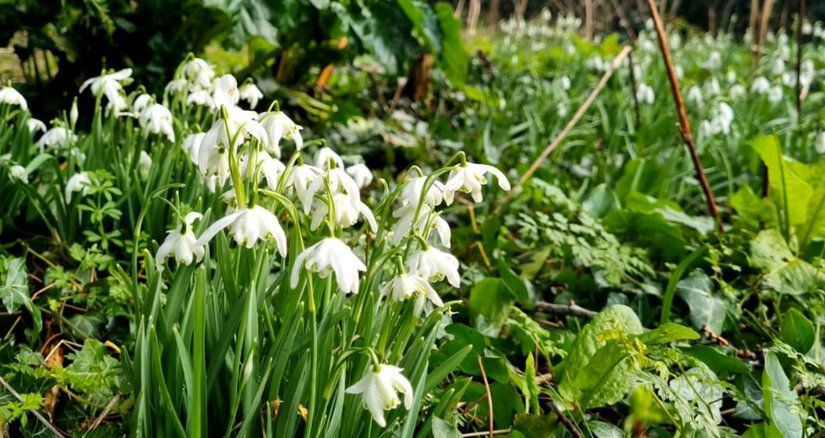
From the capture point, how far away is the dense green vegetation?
3.59ft

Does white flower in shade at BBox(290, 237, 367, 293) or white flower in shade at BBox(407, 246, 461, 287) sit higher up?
white flower in shade at BBox(290, 237, 367, 293)

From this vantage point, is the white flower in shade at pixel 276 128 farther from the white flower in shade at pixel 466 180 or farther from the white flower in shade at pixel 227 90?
the white flower in shade at pixel 466 180

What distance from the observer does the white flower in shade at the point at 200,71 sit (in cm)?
183

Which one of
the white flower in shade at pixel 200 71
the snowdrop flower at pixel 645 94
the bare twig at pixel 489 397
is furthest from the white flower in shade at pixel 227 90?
the snowdrop flower at pixel 645 94

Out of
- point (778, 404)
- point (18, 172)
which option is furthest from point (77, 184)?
point (778, 404)

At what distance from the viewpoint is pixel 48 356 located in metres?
1.50

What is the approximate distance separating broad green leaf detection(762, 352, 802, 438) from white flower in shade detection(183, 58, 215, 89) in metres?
1.45

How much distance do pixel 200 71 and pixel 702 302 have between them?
1.49 metres

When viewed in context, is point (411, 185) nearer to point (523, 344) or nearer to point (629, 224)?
point (523, 344)

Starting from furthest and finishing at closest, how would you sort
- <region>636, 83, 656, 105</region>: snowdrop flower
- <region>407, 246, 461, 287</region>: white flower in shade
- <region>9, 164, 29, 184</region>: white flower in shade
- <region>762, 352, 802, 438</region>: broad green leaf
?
<region>636, 83, 656, 105</region>: snowdrop flower
<region>9, 164, 29, 184</region>: white flower in shade
<region>762, 352, 802, 438</region>: broad green leaf
<region>407, 246, 461, 287</region>: white flower in shade

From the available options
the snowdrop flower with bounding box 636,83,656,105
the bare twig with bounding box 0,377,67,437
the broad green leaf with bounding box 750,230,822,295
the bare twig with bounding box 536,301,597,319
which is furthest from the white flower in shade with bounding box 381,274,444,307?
the snowdrop flower with bounding box 636,83,656,105

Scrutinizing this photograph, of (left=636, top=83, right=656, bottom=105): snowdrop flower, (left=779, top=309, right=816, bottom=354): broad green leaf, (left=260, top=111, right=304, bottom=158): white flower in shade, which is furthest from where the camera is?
(left=636, top=83, right=656, bottom=105): snowdrop flower

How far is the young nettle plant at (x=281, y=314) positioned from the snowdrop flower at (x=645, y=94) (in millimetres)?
3049

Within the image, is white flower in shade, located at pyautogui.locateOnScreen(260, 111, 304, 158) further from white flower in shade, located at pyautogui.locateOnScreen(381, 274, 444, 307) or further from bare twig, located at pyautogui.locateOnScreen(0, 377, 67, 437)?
bare twig, located at pyautogui.locateOnScreen(0, 377, 67, 437)
